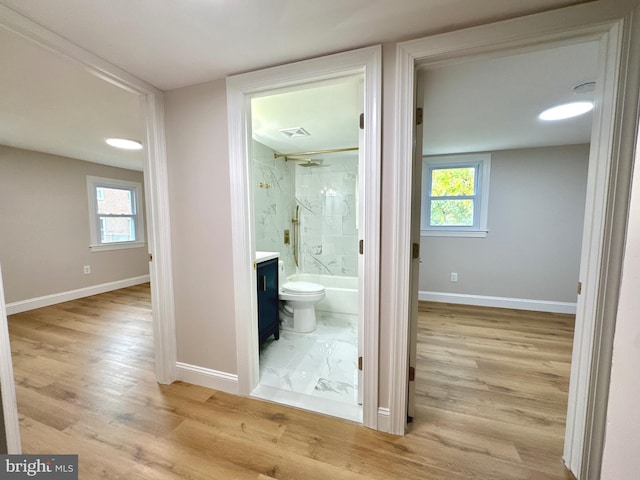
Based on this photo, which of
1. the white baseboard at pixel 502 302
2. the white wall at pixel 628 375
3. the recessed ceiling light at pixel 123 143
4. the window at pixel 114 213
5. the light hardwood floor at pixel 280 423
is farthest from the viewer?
the window at pixel 114 213

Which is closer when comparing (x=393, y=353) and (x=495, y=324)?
(x=393, y=353)

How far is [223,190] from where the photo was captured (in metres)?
1.67

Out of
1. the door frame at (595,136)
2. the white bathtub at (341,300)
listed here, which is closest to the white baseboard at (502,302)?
the white bathtub at (341,300)

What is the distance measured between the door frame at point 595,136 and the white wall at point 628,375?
36.3 inches

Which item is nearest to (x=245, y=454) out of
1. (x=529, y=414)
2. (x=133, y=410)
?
(x=133, y=410)

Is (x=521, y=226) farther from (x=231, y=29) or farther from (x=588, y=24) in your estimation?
(x=231, y=29)

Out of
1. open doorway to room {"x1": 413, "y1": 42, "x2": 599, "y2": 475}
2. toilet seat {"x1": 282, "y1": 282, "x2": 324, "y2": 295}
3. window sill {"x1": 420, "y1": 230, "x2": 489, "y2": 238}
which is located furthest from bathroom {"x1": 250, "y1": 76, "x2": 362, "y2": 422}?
window sill {"x1": 420, "y1": 230, "x2": 489, "y2": 238}

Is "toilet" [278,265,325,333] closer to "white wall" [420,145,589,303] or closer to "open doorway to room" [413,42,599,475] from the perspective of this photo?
"open doorway to room" [413,42,599,475]

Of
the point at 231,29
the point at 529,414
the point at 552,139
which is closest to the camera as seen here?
the point at 231,29

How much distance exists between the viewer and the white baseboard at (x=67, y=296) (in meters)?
3.26

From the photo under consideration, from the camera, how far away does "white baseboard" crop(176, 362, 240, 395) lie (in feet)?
5.86

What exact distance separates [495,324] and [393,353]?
231cm

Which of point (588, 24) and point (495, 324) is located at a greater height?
point (588, 24)

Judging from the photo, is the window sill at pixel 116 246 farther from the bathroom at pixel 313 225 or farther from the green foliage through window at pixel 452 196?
the green foliage through window at pixel 452 196
